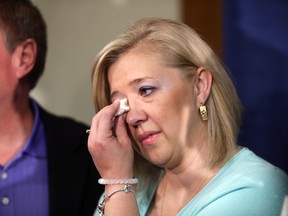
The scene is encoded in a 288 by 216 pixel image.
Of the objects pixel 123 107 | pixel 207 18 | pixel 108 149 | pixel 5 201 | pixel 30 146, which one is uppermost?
pixel 207 18

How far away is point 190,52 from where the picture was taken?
153 cm

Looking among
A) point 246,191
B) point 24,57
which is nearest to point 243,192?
point 246,191

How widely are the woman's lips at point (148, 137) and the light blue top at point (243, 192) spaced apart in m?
0.19

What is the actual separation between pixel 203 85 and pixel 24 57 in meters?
0.72

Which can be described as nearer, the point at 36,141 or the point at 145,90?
the point at 145,90

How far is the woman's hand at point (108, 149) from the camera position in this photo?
151 cm

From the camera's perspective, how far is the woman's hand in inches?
59.4

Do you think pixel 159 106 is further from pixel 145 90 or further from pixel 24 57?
pixel 24 57

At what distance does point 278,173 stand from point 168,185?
1.19ft

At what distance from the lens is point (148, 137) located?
1525 millimetres

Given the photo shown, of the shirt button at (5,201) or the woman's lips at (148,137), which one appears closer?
the woman's lips at (148,137)

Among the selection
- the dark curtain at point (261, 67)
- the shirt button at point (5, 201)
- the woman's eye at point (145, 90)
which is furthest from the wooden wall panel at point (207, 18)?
the shirt button at point (5, 201)

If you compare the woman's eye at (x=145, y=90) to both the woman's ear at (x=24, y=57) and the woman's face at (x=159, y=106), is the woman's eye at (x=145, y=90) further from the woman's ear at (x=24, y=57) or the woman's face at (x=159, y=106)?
the woman's ear at (x=24, y=57)

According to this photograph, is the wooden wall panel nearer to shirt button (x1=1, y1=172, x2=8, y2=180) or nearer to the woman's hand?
the woman's hand
